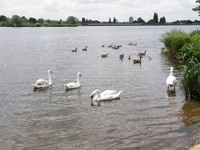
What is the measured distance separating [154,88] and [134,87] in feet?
4.78

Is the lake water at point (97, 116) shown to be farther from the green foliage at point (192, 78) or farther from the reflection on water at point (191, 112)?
the green foliage at point (192, 78)

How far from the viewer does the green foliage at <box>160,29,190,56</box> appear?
4291 cm

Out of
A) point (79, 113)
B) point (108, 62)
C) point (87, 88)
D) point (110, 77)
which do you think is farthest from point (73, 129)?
point (108, 62)

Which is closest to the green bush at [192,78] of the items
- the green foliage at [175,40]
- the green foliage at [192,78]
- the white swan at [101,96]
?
the green foliage at [192,78]

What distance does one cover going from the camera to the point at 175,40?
144 feet

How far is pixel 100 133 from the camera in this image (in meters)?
15.8

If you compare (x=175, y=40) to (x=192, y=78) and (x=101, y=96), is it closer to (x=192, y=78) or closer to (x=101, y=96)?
(x=101, y=96)

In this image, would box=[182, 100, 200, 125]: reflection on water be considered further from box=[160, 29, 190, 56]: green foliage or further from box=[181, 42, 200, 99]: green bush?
box=[160, 29, 190, 56]: green foliage

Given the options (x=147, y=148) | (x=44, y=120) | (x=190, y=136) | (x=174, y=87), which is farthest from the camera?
(x=174, y=87)

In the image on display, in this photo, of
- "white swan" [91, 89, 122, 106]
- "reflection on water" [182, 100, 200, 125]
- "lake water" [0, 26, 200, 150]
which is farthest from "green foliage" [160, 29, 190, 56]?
"reflection on water" [182, 100, 200, 125]

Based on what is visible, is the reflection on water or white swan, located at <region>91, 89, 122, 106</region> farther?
white swan, located at <region>91, 89, 122, 106</region>

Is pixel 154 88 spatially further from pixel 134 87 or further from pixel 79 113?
pixel 79 113

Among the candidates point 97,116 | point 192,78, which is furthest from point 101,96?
point 192,78

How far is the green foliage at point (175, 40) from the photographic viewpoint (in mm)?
42906
